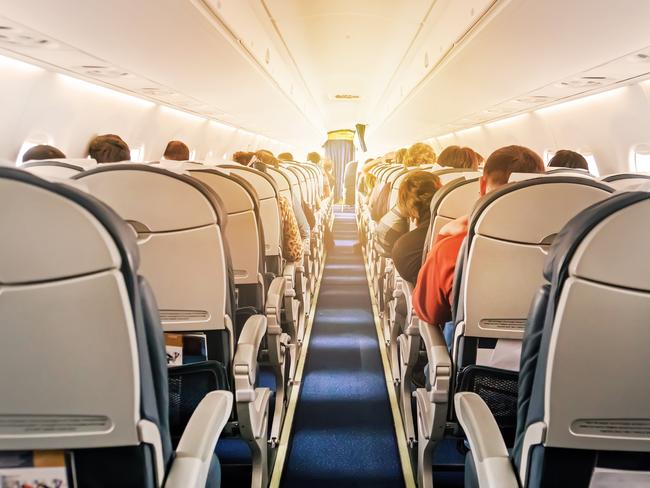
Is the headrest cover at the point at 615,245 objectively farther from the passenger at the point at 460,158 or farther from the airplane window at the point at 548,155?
the airplane window at the point at 548,155

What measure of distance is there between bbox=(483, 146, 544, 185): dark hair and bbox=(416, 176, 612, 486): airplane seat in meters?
0.50

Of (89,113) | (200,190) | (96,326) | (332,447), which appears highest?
(89,113)

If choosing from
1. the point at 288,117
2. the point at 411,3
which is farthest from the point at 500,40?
the point at 288,117

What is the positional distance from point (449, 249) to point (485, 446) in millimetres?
1073

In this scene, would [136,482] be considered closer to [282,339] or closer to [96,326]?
[96,326]

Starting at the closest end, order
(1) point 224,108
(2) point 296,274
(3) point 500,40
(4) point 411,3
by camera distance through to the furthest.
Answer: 1. (3) point 500,40
2. (2) point 296,274
3. (4) point 411,3
4. (1) point 224,108

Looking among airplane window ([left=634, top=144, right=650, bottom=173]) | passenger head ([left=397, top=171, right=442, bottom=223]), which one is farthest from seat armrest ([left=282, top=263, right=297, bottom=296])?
airplane window ([left=634, top=144, right=650, bottom=173])

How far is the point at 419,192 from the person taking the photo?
3855 mm

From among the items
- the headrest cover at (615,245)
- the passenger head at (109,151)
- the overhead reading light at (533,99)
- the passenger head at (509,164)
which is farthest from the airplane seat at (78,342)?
the overhead reading light at (533,99)

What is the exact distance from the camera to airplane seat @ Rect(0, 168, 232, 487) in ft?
3.90

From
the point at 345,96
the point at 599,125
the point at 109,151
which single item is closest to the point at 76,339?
the point at 109,151

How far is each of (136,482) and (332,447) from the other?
237 cm

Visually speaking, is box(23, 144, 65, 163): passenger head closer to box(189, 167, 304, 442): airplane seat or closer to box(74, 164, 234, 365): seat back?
box(189, 167, 304, 442): airplane seat

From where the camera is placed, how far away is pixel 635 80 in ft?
18.5
